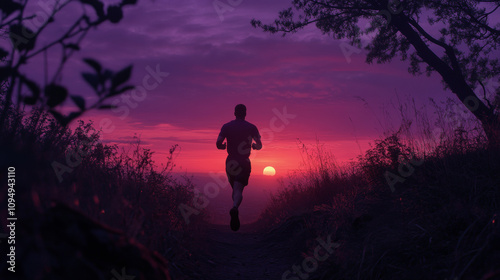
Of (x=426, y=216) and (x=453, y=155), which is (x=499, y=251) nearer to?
(x=426, y=216)

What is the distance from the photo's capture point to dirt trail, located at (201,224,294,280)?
539 cm

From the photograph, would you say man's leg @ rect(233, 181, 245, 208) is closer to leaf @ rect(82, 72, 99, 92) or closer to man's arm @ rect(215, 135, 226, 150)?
man's arm @ rect(215, 135, 226, 150)

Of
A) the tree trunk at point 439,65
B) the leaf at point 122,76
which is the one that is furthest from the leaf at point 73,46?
the tree trunk at point 439,65

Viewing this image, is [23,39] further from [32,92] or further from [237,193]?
[237,193]

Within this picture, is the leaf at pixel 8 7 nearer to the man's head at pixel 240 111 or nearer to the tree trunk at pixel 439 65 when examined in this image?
the man's head at pixel 240 111

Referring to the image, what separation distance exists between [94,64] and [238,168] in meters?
6.42

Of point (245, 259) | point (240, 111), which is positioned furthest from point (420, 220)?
point (240, 111)

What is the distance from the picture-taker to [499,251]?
317cm

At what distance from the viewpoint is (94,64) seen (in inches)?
67.9

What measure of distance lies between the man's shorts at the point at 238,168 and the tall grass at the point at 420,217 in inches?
59.8

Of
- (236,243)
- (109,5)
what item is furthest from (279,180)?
(109,5)

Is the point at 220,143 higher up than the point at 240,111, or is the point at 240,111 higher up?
the point at 240,111

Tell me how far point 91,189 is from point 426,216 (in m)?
3.46

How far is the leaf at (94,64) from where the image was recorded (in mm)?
1717
